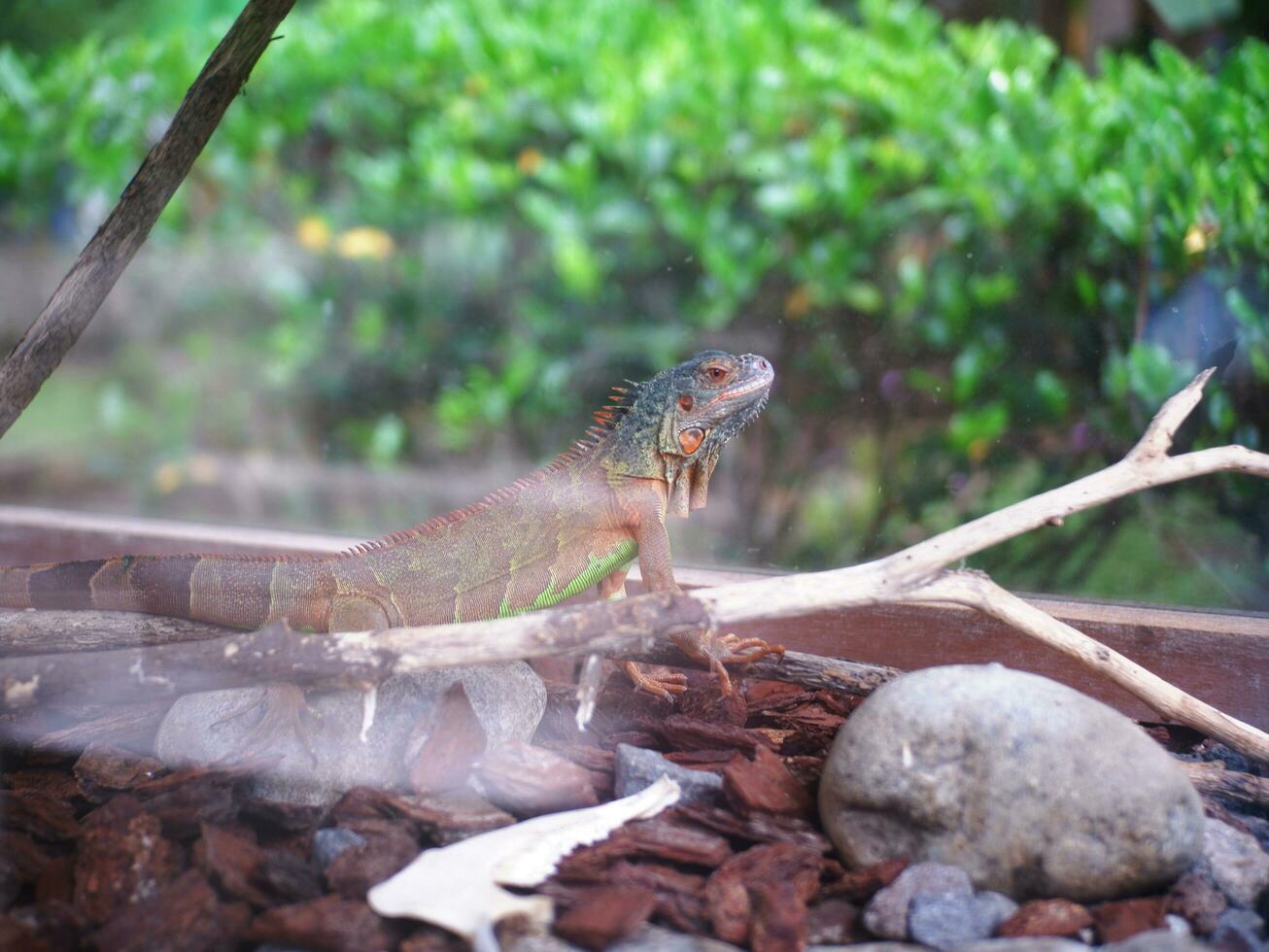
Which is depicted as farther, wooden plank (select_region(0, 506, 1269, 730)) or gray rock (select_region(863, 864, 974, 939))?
wooden plank (select_region(0, 506, 1269, 730))

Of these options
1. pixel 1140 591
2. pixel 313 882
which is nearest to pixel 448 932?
pixel 313 882

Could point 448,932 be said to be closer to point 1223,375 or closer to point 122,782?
point 122,782

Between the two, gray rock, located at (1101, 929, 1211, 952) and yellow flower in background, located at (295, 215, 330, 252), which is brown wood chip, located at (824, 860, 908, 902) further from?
yellow flower in background, located at (295, 215, 330, 252)

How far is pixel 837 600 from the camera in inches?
97.3

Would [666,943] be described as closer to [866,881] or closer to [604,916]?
[604,916]

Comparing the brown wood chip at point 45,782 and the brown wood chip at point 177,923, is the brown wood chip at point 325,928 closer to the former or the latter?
the brown wood chip at point 177,923

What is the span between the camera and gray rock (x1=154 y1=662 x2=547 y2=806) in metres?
2.57

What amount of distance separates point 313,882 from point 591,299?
11.6 feet

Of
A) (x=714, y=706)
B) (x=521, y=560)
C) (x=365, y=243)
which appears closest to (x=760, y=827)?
(x=714, y=706)

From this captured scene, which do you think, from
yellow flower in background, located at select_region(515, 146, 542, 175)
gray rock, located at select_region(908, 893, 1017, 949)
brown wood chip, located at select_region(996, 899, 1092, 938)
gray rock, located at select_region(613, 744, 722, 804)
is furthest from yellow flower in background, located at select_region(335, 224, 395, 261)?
brown wood chip, located at select_region(996, 899, 1092, 938)

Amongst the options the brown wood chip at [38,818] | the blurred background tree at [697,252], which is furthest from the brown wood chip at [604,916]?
the blurred background tree at [697,252]

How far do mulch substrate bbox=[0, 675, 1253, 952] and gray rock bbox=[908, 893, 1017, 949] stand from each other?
0.05m

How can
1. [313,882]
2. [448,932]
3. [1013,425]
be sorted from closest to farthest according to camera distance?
[448,932]
[313,882]
[1013,425]

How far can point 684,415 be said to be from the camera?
3.32 metres
